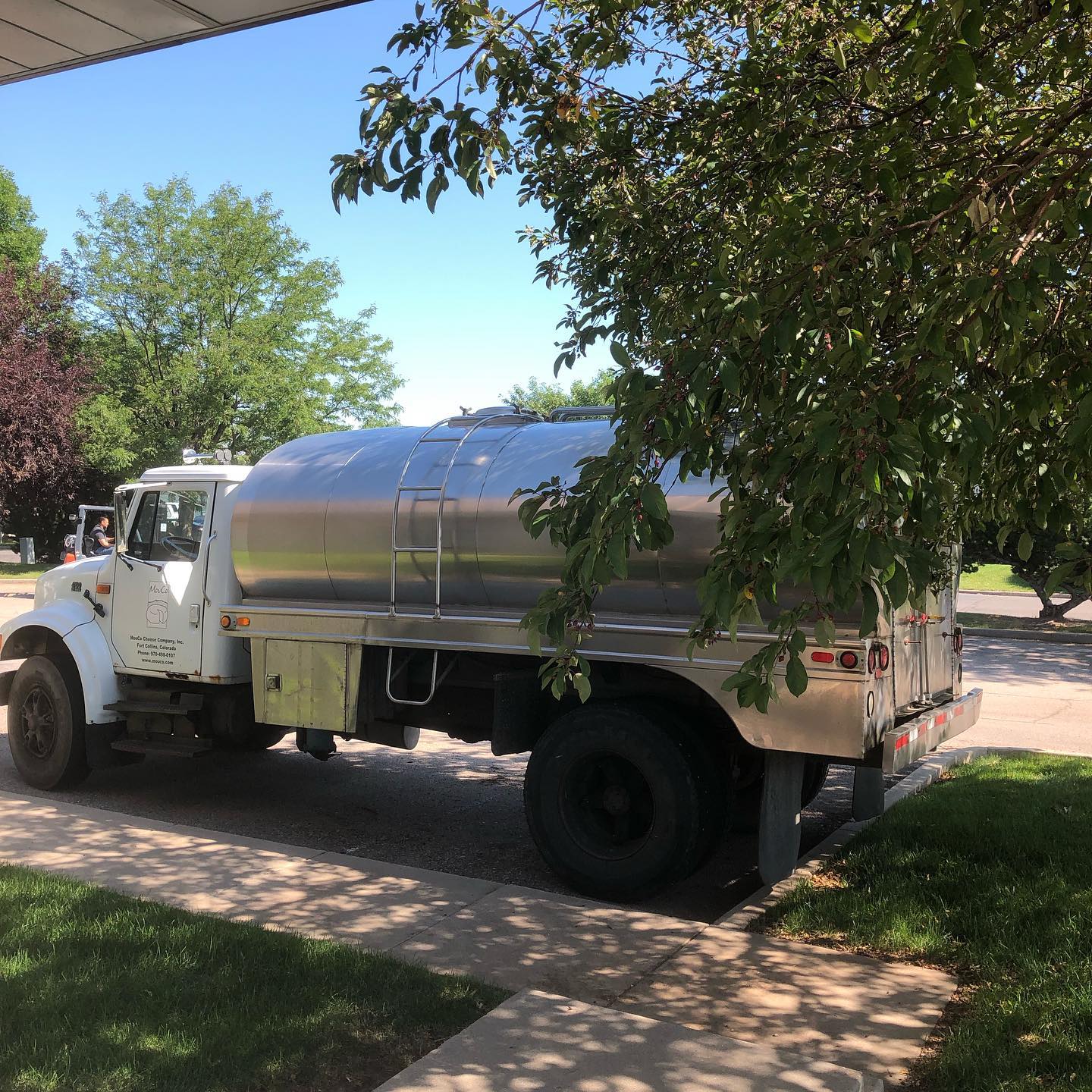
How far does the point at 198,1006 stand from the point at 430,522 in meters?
3.31

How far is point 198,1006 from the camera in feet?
13.5

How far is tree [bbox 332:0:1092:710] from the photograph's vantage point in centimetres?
276

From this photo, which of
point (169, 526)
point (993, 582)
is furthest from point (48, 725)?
point (993, 582)

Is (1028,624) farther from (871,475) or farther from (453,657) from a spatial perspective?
(871,475)

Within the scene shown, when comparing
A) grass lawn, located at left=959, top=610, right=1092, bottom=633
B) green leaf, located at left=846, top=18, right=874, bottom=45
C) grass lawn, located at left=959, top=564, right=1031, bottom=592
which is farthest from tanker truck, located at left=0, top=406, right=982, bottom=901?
grass lawn, located at left=959, top=564, right=1031, bottom=592

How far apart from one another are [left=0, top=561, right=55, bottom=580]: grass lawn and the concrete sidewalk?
89.6 ft

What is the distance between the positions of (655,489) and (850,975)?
2944 mm

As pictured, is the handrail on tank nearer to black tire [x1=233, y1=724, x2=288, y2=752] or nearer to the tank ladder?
the tank ladder

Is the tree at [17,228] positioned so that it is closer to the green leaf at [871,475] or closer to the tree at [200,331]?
the tree at [200,331]

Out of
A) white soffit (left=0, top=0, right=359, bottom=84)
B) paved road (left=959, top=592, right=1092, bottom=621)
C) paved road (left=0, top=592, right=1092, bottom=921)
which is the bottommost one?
paved road (left=0, top=592, right=1092, bottom=921)

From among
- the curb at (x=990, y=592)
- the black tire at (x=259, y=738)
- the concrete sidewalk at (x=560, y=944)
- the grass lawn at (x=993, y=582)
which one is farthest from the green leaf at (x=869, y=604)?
the grass lawn at (x=993, y=582)

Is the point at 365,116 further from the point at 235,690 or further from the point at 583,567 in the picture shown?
the point at 235,690

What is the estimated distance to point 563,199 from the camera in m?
4.92

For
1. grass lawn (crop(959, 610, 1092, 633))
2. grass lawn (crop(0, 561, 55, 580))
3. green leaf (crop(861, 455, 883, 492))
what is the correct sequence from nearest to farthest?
green leaf (crop(861, 455, 883, 492)), grass lawn (crop(959, 610, 1092, 633)), grass lawn (crop(0, 561, 55, 580))
